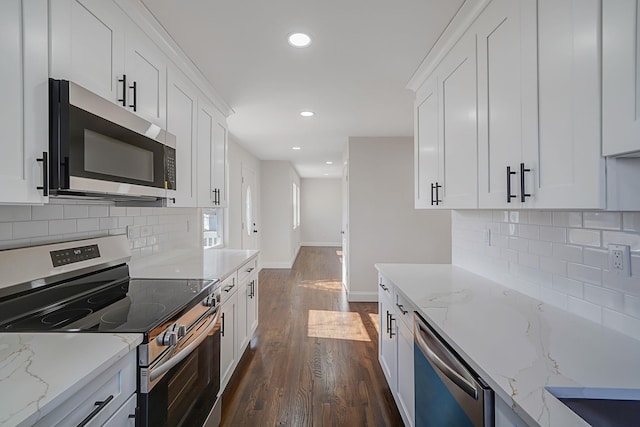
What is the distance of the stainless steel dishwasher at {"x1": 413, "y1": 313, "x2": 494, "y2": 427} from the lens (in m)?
0.94

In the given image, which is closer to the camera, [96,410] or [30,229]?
[96,410]

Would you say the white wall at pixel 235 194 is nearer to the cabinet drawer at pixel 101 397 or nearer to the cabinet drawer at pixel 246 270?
the cabinet drawer at pixel 246 270

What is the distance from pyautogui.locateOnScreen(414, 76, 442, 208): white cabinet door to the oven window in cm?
174

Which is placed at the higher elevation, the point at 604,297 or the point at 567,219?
the point at 567,219

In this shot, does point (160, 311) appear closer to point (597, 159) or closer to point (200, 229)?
point (597, 159)

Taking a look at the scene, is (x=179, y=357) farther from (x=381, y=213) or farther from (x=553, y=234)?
(x=381, y=213)

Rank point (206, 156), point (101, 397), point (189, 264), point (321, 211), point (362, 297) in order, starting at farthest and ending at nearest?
point (321, 211) → point (362, 297) → point (206, 156) → point (189, 264) → point (101, 397)

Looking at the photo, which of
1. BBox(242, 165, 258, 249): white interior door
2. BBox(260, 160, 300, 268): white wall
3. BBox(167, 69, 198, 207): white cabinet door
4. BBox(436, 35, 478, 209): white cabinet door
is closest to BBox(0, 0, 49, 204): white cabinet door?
BBox(167, 69, 198, 207): white cabinet door

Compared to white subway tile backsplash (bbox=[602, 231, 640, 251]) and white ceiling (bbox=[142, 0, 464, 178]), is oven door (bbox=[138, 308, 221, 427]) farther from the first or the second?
white subway tile backsplash (bbox=[602, 231, 640, 251])

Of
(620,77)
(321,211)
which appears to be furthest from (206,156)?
(321,211)

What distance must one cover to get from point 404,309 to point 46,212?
6.13 feet

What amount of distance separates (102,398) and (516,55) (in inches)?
72.8

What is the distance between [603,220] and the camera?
1.25 meters

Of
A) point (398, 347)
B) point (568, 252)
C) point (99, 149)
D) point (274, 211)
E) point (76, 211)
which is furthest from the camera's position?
point (274, 211)
